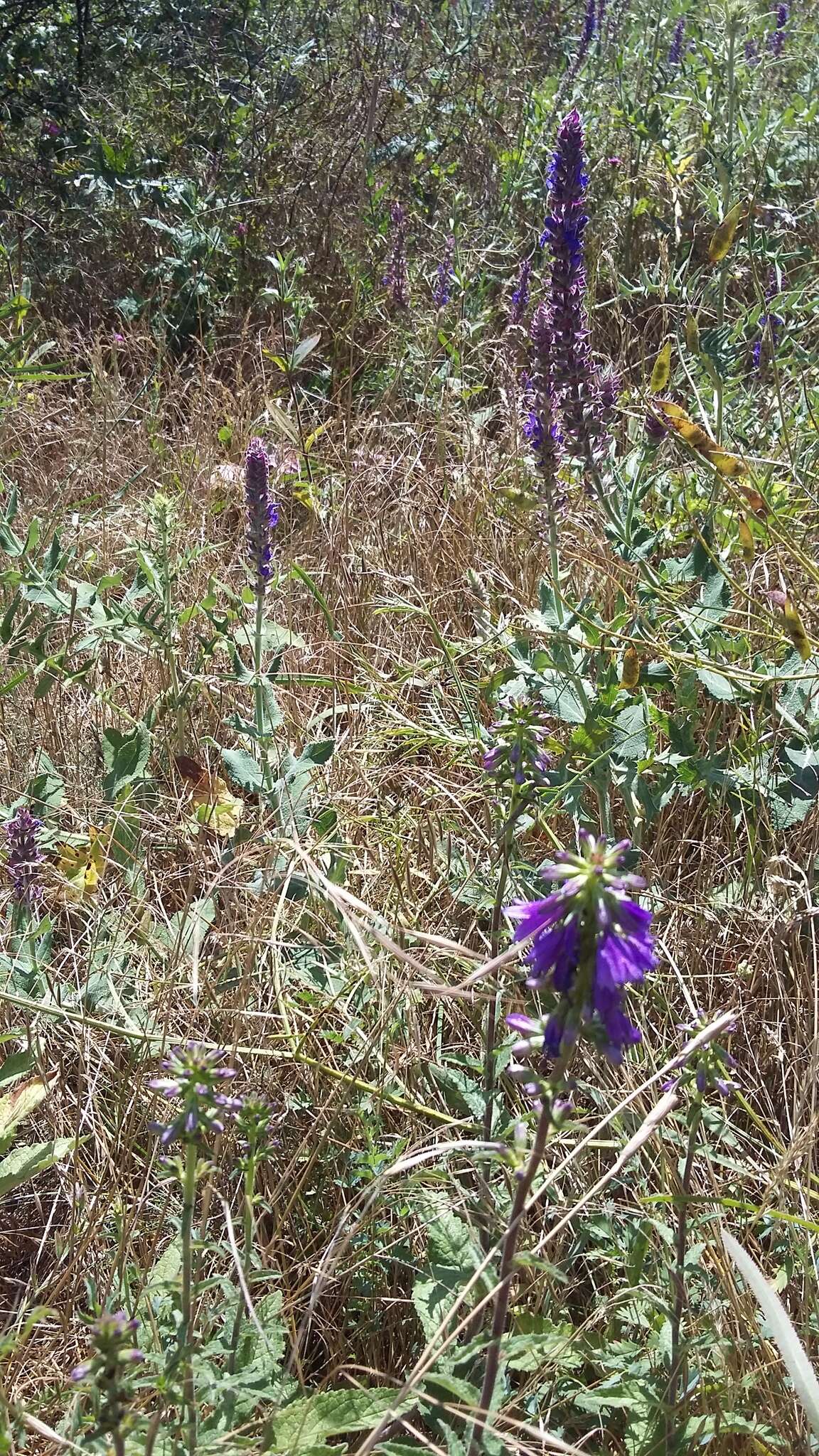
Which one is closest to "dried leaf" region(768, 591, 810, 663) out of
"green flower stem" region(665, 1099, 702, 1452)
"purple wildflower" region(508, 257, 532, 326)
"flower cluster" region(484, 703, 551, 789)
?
"flower cluster" region(484, 703, 551, 789)

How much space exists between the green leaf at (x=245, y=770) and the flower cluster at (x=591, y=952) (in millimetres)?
1245

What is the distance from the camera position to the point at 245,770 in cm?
211

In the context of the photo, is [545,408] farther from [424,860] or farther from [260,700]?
[424,860]

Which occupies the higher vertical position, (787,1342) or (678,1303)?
(787,1342)

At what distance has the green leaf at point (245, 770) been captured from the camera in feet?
6.87

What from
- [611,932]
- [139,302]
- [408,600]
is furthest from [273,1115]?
[139,302]

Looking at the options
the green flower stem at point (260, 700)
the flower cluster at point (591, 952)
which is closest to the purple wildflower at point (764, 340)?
the green flower stem at point (260, 700)

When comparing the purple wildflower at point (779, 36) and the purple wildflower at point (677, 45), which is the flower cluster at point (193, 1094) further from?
the purple wildflower at point (779, 36)

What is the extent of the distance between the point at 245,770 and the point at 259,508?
598 mm

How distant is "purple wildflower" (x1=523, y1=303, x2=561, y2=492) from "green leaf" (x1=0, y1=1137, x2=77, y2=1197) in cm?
143

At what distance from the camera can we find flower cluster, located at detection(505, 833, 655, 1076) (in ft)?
2.84

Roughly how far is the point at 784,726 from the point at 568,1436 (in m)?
1.26

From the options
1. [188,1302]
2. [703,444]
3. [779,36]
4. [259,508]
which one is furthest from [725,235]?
[779,36]

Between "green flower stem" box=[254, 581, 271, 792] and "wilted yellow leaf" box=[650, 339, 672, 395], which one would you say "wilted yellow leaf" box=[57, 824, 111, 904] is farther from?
"wilted yellow leaf" box=[650, 339, 672, 395]
